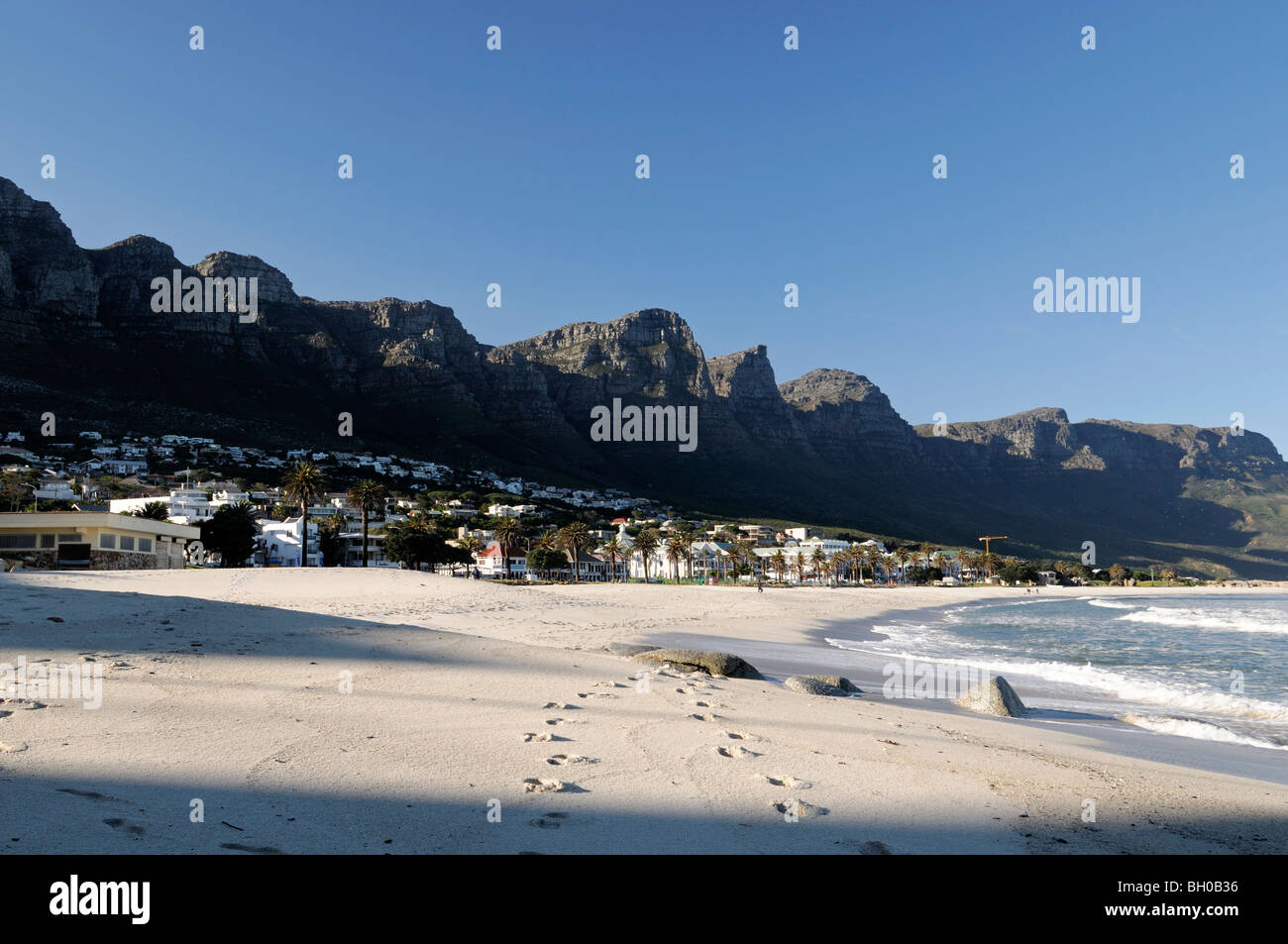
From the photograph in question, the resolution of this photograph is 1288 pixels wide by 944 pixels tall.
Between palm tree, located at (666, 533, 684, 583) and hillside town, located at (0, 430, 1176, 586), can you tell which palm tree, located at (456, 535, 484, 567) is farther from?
palm tree, located at (666, 533, 684, 583)

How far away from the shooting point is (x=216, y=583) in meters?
30.9

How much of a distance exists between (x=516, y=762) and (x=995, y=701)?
34.6 feet

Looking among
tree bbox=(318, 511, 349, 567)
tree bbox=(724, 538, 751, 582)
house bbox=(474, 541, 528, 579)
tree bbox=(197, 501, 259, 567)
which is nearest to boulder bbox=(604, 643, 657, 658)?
tree bbox=(197, 501, 259, 567)

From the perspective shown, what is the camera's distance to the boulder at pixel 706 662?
14.7 meters

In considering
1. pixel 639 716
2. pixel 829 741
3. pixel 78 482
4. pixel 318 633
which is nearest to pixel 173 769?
pixel 639 716

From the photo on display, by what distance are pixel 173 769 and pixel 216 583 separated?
29268 mm

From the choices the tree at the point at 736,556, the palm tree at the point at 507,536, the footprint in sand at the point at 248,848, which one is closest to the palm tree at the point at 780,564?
the tree at the point at 736,556

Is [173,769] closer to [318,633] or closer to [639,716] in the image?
[639,716]

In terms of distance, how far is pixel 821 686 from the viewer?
13906 millimetres

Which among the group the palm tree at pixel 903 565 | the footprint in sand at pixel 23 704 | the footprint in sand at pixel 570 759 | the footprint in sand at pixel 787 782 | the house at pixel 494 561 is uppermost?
the footprint in sand at pixel 23 704

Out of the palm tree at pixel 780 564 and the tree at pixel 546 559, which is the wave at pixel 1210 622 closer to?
Answer: the tree at pixel 546 559

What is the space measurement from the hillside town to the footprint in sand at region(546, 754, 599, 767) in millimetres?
46995

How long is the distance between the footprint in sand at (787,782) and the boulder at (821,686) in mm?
7070

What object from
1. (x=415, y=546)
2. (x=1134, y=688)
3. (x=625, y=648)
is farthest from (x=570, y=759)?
(x=415, y=546)
